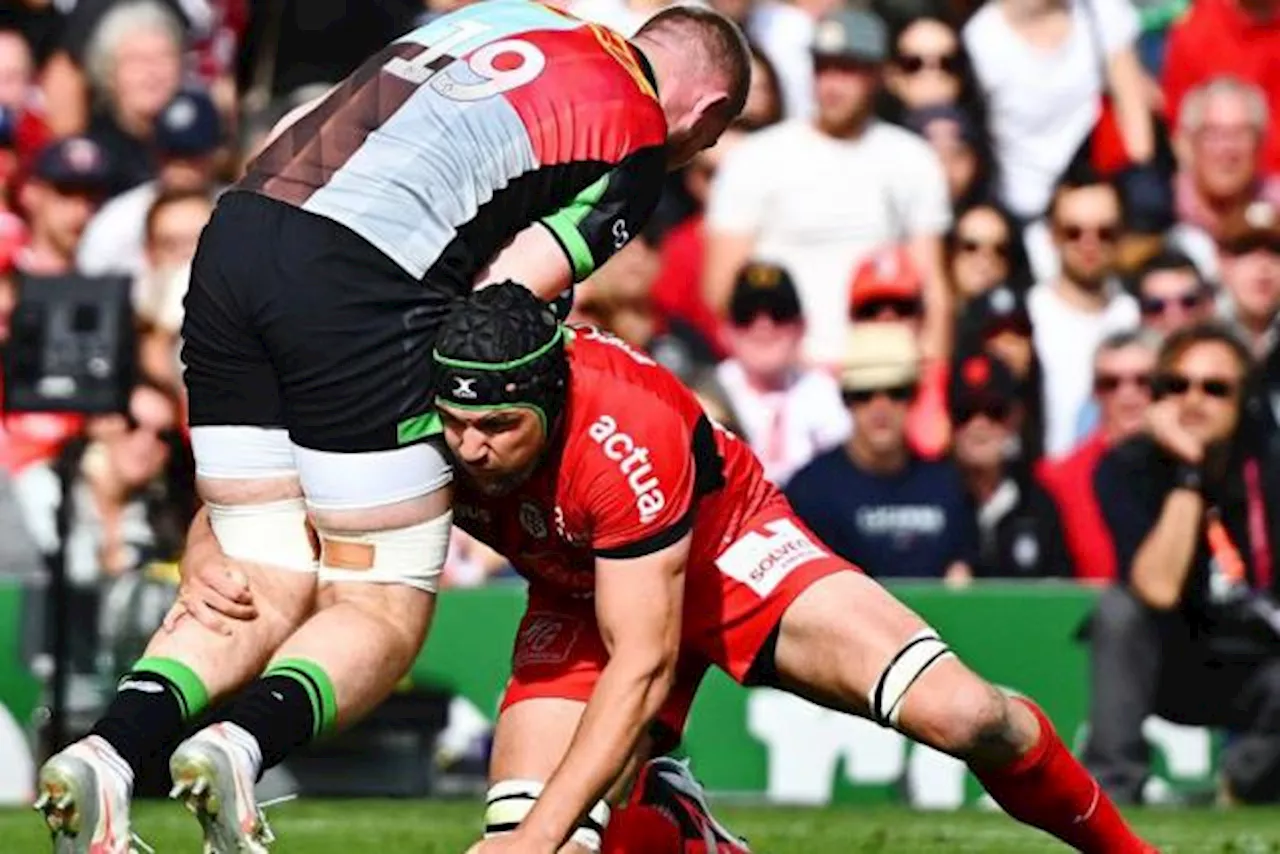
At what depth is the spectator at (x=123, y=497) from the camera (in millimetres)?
12289

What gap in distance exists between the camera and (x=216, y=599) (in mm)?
7578

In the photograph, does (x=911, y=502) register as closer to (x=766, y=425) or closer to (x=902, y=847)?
(x=766, y=425)

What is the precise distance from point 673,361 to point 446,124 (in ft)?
18.1

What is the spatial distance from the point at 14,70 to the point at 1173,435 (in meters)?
5.54

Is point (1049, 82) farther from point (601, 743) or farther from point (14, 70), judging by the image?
point (601, 743)

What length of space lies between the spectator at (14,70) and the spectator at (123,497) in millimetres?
2431

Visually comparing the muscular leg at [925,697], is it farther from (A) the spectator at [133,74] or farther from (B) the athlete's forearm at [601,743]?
(A) the spectator at [133,74]

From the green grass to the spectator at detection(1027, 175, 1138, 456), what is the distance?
2462 millimetres

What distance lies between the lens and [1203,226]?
14445 millimetres

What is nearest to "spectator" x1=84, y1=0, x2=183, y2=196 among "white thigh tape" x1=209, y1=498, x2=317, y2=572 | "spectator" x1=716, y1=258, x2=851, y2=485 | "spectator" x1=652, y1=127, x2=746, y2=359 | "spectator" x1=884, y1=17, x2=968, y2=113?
"spectator" x1=652, y1=127, x2=746, y2=359

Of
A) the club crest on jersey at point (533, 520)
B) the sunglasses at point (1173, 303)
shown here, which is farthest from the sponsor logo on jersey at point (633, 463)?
the sunglasses at point (1173, 303)

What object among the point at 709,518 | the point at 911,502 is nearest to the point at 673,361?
the point at 911,502

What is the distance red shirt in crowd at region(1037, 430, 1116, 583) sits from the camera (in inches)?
487

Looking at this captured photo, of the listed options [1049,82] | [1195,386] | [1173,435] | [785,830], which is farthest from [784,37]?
[785,830]
